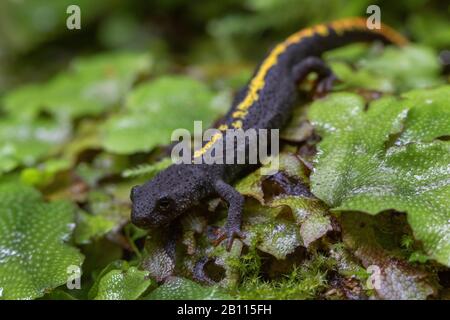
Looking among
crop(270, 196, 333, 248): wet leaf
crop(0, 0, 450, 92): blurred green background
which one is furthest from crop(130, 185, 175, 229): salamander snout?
crop(0, 0, 450, 92): blurred green background

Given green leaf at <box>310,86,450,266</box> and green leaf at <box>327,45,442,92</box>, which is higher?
green leaf at <box>327,45,442,92</box>

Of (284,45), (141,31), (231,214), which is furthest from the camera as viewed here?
(141,31)

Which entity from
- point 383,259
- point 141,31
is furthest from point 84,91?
point 383,259

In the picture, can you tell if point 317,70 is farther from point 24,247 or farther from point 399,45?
point 24,247

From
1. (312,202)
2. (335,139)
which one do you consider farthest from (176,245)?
(335,139)

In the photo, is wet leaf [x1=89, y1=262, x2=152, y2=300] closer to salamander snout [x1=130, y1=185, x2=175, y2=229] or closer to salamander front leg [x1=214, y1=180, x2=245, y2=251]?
salamander snout [x1=130, y1=185, x2=175, y2=229]

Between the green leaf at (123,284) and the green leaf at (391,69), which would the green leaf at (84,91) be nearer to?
the green leaf at (391,69)

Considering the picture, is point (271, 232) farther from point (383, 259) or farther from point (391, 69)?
point (391, 69)
